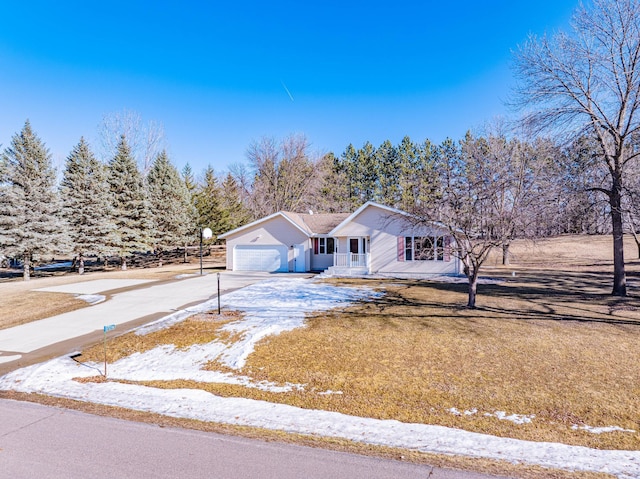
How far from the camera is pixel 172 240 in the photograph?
3256 centimetres

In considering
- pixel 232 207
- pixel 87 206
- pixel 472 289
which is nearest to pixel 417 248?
pixel 472 289

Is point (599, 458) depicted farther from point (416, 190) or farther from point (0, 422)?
point (416, 190)

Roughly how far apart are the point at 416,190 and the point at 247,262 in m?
14.5

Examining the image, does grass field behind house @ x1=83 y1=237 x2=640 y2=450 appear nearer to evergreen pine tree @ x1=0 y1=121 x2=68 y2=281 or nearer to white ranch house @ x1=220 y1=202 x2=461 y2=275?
white ranch house @ x1=220 y1=202 x2=461 y2=275

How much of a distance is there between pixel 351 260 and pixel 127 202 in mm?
19357

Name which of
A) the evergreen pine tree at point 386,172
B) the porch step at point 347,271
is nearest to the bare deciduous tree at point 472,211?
the porch step at point 347,271

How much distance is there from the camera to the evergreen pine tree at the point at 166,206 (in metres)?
32.1

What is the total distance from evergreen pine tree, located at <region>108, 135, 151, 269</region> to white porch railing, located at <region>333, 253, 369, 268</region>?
16.9 metres

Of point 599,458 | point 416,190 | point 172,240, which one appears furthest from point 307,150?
point 599,458

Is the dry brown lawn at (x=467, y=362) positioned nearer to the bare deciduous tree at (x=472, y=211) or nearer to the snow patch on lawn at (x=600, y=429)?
the snow patch on lawn at (x=600, y=429)

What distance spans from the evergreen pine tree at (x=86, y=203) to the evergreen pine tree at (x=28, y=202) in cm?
166

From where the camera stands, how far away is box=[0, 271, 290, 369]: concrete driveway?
9461 mm

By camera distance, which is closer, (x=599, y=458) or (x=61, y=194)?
(x=599, y=458)

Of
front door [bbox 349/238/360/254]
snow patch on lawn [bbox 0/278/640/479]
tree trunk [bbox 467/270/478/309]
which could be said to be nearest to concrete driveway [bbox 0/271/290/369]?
snow patch on lawn [bbox 0/278/640/479]
